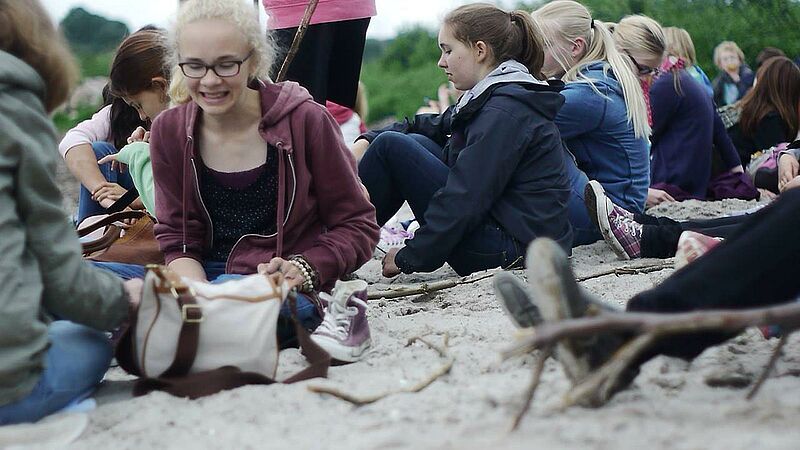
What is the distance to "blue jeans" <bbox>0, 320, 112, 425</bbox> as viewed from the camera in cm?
240

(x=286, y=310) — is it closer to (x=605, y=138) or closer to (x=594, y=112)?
(x=594, y=112)

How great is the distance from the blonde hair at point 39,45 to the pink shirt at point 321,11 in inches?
98.4

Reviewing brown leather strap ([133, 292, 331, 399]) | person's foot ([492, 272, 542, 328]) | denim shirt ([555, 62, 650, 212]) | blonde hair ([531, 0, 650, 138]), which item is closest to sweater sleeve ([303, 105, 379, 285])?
brown leather strap ([133, 292, 331, 399])

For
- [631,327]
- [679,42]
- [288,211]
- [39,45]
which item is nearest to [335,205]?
[288,211]

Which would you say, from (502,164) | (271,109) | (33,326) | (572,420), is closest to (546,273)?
(572,420)

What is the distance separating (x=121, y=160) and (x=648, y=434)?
261cm

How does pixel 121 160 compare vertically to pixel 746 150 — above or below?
above

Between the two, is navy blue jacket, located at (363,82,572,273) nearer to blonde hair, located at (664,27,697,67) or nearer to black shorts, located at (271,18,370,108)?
black shorts, located at (271,18,370,108)

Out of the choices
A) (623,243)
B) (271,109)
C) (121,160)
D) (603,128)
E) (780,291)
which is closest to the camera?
(780,291)

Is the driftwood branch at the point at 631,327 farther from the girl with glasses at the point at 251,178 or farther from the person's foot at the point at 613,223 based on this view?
the person's foot at the point at 613,223

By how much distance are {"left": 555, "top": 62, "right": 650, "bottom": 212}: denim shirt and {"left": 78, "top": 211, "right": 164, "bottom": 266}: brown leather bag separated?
6.64 ft

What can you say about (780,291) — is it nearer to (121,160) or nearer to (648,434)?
(648,434)

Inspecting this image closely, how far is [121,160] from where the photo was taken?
3975mm

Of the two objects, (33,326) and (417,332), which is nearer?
(33,326)
